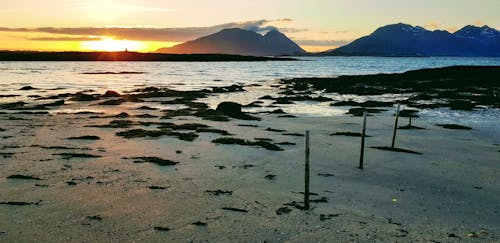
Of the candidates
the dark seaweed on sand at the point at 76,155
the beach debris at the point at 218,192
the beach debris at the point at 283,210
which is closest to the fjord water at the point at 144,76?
the dark seaweed on sand at the point at 76,155

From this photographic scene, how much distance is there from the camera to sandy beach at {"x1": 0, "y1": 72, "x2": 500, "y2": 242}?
30.3 ft

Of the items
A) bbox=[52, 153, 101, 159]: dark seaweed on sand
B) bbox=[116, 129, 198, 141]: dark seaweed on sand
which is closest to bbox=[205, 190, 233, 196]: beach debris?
bbox=[52, 153, 101, 159]: dark seaweed on sand

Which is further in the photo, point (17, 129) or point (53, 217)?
point (17, 129)

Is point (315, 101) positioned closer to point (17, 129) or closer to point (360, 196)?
point (17, 129)

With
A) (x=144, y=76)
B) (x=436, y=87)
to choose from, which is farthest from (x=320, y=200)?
(x=144, y=76)

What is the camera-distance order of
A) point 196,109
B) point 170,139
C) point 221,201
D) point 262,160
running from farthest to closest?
point 196,109
point 170,139
point 262,160
point 221,201

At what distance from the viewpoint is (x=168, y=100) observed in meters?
37.3

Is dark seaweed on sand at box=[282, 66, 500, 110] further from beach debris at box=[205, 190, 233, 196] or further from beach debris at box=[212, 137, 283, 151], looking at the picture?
beach debris at box=[205, 190, 233, 196]

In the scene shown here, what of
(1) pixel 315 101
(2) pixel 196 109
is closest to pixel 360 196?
(2) pixel 196 109

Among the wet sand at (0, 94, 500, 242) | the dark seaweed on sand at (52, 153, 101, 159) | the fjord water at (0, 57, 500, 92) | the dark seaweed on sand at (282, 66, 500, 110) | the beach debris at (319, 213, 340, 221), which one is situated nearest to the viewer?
the wet sand at (0, 94, 500, 242)

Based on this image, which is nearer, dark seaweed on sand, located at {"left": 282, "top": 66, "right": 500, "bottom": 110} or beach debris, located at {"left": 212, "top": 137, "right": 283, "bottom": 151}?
beach debris, located at {"left": 212, "top": 137, "right": 283, "bottom": 151}

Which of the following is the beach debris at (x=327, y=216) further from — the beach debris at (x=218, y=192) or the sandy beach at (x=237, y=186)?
the beach debris at (x=218, y=192)

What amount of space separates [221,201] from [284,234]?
2.42m

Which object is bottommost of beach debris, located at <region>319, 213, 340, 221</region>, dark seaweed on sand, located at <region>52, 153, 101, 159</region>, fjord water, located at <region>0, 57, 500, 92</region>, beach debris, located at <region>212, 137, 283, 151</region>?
fjord water, located at <region>0, 57, 500, 92</region>
